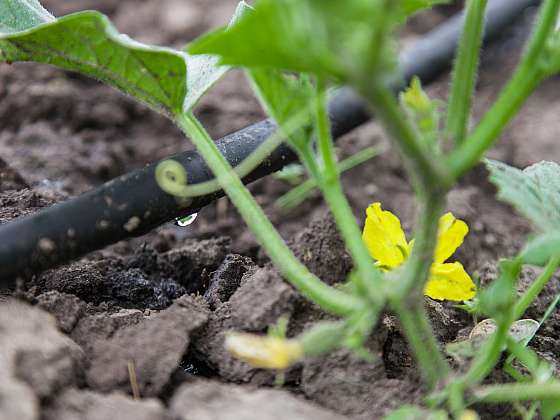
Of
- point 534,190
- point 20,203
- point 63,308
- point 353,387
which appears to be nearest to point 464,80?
point 534,190

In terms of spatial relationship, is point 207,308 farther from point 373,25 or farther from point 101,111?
point 101,111

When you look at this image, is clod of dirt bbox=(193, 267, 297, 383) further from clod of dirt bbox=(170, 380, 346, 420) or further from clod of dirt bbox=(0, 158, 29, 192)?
clod of dirt bbox=(0, 158, 29, 192)

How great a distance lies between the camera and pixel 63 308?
1152 millimetres

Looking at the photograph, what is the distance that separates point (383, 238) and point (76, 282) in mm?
523

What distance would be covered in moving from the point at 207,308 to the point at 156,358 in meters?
0.18

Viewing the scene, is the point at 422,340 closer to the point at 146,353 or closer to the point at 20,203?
the point at 146,353

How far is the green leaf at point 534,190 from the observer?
0.97 m

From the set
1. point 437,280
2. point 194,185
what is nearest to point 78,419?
point 194,185

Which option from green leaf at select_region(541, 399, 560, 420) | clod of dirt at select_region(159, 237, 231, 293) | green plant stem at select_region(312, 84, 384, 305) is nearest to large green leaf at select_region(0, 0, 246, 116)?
green plant stem at select_region(312, 84, 384, 305)

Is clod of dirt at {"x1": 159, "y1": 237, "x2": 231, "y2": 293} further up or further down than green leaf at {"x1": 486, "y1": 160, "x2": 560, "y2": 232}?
further down

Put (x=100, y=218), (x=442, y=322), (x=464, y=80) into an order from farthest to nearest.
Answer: (x=442, y=322)
(x=100, y=218)
(x=464, y=80)

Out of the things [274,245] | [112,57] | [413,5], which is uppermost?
[413,5]

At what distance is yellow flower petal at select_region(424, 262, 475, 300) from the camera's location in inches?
48.2

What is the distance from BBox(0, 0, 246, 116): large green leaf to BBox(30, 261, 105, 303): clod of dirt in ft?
1.11
